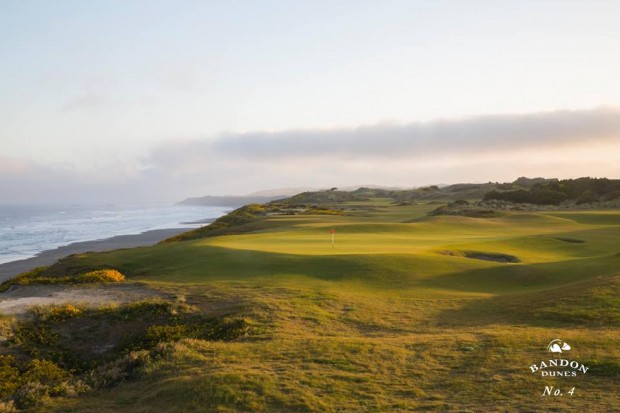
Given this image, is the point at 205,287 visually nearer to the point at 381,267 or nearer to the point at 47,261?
the point at 381,267

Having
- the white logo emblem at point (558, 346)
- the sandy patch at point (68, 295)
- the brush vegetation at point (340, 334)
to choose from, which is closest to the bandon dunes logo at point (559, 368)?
the brush vegetation at point (340, 334)

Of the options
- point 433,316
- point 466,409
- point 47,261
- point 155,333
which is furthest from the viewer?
point 47,261

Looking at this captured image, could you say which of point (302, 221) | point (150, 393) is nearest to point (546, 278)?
point (150, 393)

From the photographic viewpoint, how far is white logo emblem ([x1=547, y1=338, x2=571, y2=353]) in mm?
13344

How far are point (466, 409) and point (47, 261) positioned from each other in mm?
52830

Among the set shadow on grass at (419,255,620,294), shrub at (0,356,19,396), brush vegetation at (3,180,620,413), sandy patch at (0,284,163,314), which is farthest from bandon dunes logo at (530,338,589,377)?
sandy patch at (0,284,163,314)

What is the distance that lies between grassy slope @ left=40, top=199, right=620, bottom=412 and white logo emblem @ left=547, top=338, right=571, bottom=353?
30 centimetres

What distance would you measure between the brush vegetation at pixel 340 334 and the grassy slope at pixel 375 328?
56 millimetres

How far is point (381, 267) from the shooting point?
26406 mm

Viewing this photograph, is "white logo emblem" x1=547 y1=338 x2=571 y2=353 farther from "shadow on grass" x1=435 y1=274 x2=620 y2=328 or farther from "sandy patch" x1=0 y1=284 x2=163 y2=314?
"sandy patch" x1=0 y1=284 x2=163 y2=314

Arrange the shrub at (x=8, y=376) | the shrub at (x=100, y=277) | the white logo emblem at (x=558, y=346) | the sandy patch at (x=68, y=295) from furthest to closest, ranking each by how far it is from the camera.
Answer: the shrub at (x=100, y=277), the sandy patch at (x=68, y=295), the white logo emblem at (x=558, y=346), the shrub at (x=8, y=376)

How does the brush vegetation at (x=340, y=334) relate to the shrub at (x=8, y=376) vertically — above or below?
above

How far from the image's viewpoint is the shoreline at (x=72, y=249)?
48.1 m

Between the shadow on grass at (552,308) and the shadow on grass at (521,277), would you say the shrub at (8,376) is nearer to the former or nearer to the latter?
the shadow on grass at (552,308)
